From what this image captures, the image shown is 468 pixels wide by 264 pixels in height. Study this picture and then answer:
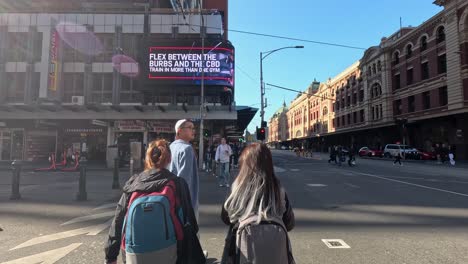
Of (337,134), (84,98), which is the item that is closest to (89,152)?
(84,98)

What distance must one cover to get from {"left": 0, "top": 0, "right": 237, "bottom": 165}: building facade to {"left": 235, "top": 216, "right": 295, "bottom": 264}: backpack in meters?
24.9

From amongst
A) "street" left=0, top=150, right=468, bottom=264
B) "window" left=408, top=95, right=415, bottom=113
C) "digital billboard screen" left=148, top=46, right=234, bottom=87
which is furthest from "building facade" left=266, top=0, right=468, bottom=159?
"street" left=0, top=150, right=468, bottom=264

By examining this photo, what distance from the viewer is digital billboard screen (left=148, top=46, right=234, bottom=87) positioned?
28.3 m

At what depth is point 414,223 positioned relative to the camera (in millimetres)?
7242

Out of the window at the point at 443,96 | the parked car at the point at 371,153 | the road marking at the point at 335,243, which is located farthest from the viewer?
the parked car at the point at 371,153

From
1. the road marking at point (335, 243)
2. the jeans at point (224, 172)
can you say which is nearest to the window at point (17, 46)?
the jeans at point (224, 172)

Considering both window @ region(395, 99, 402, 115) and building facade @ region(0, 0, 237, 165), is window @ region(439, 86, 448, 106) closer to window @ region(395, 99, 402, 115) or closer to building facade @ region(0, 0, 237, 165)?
window @ region(395, 99, 402, 115)

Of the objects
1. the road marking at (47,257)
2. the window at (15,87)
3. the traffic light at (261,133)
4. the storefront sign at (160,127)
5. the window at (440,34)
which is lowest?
the road marking at (47,257)

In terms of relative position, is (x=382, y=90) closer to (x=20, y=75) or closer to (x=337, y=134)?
(x=337, y=134)

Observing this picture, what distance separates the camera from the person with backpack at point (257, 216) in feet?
7.50

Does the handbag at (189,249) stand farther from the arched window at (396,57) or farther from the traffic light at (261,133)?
the arched window at (396,57)

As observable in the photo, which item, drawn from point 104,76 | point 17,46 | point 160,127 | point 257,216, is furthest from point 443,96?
point 257,216

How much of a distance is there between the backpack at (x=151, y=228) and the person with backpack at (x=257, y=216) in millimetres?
419

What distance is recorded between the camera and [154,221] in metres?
2.52
